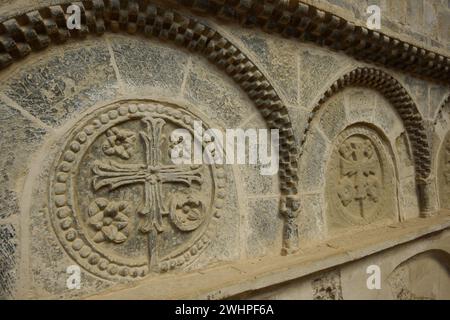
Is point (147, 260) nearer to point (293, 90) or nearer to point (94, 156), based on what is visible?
point (94, 156)

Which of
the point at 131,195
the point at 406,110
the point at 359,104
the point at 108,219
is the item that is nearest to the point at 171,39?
the point at 131,195

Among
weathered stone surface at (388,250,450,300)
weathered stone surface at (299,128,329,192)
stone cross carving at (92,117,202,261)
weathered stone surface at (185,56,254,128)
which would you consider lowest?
weathered stone surface at (388,250,450,300)

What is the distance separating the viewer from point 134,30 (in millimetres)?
1345

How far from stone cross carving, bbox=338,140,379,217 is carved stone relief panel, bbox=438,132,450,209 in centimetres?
98

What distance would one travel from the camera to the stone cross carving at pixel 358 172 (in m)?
2.08

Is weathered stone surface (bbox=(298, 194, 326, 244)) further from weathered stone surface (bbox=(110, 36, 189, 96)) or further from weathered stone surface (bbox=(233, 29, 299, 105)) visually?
weathered stone surface (bbox=(110, 36, 189, 96))

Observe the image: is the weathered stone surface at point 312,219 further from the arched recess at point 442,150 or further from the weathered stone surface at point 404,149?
the arched recess at point 442,150

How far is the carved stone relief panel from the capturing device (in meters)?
2.75

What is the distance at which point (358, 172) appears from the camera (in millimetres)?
2135

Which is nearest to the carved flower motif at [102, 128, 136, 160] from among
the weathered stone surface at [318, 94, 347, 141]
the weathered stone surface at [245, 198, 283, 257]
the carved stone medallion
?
the weathered stone surface at [245, 198, 283, 257]

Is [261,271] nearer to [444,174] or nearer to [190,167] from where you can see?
[190,167]

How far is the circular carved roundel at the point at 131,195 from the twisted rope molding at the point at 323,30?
0.58 m
